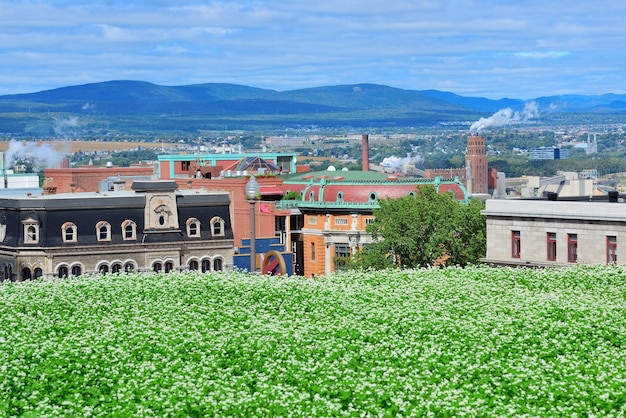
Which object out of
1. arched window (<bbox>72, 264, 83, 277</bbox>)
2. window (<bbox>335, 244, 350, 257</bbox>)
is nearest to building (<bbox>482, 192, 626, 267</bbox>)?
arched window (<bbox>72, 264, 83, 277</bbox>)

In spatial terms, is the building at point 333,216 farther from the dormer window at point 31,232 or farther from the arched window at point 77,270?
the dormer window at point 31,232

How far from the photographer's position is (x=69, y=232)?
94.1 m

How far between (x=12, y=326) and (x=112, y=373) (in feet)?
24.4

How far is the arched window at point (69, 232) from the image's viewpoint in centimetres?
9375

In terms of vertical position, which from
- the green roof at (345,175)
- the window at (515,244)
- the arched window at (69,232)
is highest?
the green roof at (345,175)

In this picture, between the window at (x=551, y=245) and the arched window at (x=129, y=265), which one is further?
the arched window at (x=129, y=265)

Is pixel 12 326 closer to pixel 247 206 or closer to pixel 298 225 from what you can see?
pixel 247 206

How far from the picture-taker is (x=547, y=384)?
40.2 meters

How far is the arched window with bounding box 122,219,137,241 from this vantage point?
95.7 m

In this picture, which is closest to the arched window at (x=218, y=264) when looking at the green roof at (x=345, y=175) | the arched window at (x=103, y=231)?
the arched window at (x=103, y=231)

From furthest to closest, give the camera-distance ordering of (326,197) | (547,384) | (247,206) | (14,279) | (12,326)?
(326,197), (247,206), (14,279), (12,326), (547,384)

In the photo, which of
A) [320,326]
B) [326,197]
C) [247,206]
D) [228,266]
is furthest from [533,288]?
[326,197]

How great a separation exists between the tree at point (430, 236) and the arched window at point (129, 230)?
17701 millimetres

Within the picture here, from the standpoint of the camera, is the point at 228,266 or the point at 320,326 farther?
the point at 228,266
